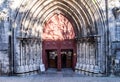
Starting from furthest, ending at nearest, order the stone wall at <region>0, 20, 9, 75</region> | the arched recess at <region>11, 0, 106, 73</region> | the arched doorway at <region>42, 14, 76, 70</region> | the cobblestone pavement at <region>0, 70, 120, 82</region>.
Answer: the arched doorway at <region>42, 14, 76, 70</region> → the stone wall at <region>0, 20, 9, 75</region> → the arched recess at <region>11, 0, 106, 73</region> → the cobblestone pavement at <region>0, 70, 120, 82</region>

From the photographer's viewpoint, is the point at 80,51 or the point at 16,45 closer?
the point at 16,45

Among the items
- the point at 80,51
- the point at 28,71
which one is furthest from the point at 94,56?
the point at 28,71

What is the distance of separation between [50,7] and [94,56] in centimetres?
286

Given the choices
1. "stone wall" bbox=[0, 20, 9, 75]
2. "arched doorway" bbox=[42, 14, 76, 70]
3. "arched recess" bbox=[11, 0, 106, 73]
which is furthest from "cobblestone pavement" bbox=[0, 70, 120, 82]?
"arched doorway" bbox=[42, 14, 76, 70]

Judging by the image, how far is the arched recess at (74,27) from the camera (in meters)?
10.6

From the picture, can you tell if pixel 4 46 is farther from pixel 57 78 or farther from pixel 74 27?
pixel 74 27

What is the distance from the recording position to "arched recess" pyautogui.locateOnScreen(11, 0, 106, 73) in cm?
1058

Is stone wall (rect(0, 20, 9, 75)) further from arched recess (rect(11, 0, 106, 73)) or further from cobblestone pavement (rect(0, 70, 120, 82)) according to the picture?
cobblestone pavement (rect(0, 70, 120, 82))

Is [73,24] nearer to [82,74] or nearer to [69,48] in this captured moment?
[69,48]

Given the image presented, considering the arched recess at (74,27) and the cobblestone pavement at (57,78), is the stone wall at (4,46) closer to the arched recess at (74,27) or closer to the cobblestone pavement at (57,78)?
the arched recess at (74,27)

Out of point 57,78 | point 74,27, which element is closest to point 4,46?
point 57,78

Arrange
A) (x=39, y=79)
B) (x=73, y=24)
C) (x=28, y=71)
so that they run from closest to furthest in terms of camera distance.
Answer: (x=39, y=79), (x=28, y=71), (x=73, y=24)

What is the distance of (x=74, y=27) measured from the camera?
11.8 meters

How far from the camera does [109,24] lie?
1045 centimetres
